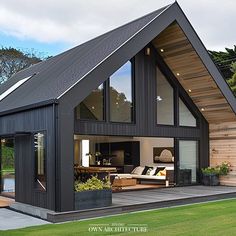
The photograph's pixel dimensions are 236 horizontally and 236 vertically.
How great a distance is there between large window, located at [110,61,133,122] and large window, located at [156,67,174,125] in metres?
1.22

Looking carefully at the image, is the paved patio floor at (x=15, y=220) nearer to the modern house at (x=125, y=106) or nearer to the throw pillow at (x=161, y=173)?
the modern house at (x=125, y=106)

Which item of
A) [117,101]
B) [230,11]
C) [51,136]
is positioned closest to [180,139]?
[117,101]

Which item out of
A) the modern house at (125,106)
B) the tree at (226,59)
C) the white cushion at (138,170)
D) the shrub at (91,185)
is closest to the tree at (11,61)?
the tree at (226,59)

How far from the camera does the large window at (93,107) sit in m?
10.4

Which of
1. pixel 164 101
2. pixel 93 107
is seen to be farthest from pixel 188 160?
pixel 93 107

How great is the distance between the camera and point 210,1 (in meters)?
16.8

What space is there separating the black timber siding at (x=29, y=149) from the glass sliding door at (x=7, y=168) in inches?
23.7

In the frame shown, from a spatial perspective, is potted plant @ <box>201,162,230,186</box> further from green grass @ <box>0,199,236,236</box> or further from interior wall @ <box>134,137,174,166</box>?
green grass @ <box>0,199,236,236</box>

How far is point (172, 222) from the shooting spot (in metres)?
8.04

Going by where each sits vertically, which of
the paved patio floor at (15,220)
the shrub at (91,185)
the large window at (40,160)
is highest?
the large window at (40,160)

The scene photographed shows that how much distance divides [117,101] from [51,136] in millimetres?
2965

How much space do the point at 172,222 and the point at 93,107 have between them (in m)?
3.96

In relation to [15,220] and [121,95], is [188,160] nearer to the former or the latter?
[121,95]

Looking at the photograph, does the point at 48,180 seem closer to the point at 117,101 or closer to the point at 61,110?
the point at 61,110
